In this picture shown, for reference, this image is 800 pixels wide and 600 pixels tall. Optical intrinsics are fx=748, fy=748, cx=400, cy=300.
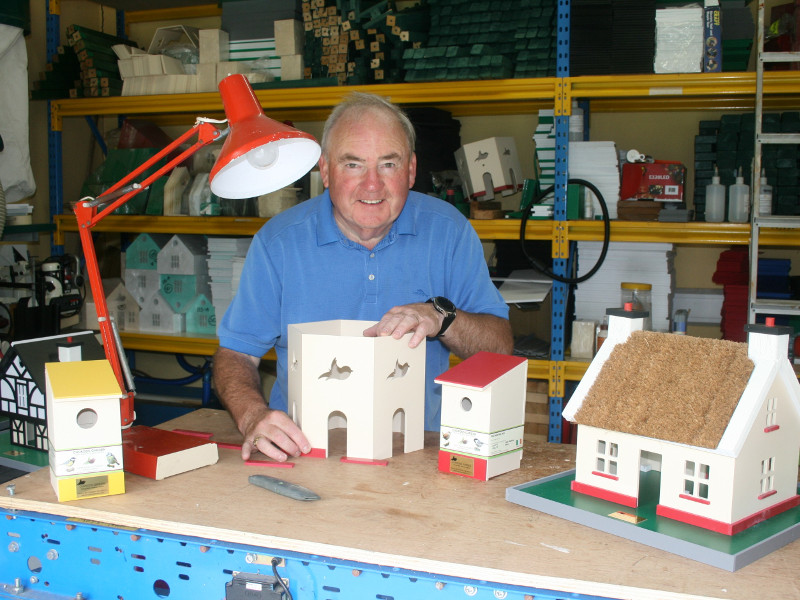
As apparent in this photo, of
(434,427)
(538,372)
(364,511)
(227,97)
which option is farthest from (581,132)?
(364,511)

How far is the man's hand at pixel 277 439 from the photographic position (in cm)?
154

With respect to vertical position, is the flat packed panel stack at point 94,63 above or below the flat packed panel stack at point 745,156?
above

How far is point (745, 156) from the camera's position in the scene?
2.96 metres

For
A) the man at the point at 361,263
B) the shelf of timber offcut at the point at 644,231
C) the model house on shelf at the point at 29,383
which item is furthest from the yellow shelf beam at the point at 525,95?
the model house on shelf at the point at 29,383

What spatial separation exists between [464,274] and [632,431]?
0.97 meters

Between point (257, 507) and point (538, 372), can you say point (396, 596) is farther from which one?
point (538, 372)

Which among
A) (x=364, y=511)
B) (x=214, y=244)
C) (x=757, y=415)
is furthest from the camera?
(x=214, y=244)

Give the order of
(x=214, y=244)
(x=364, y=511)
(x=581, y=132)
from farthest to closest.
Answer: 1. (x=214, y=244)
2. (x=581, y=132)
3. (x=364, y=511)

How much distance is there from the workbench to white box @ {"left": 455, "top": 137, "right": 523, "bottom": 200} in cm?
189

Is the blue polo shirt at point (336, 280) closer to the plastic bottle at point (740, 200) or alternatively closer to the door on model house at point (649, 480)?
the door on model house at point (649, 480)

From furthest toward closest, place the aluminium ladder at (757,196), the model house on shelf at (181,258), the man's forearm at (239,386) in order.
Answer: the model house on shelf at (181,258)
the aluminium ladder at (757,196)
the man's forearm at (239,386)

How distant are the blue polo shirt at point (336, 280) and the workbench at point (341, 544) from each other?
0.55 metres

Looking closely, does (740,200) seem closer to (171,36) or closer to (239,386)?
(239,386)

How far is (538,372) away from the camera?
3.05 meters
